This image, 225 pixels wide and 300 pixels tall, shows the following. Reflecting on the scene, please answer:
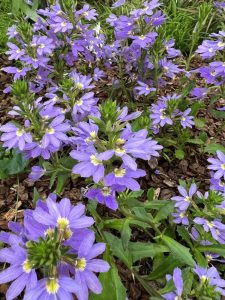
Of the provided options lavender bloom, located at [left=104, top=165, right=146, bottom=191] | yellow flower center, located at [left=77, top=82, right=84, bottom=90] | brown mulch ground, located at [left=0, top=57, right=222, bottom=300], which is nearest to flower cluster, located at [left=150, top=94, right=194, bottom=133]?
brown mulch ground, located at [left=0, top=57, right=222, bottom=300]

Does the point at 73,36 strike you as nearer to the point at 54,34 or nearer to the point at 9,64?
the point at 54,34

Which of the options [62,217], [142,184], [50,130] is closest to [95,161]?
[62,217]

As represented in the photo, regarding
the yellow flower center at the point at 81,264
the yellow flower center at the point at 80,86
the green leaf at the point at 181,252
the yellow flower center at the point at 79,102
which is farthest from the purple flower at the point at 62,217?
the yellow flower center at the point at 80,86

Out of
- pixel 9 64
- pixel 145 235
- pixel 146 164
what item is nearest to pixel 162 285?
pixel 145 235

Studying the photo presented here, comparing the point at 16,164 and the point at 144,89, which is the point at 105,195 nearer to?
the point at 16,164

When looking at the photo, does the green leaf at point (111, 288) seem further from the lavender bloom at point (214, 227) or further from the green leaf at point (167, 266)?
the lavender bloom at point (214, 227)

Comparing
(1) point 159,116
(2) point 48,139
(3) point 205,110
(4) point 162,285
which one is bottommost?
(4) point 162,285
